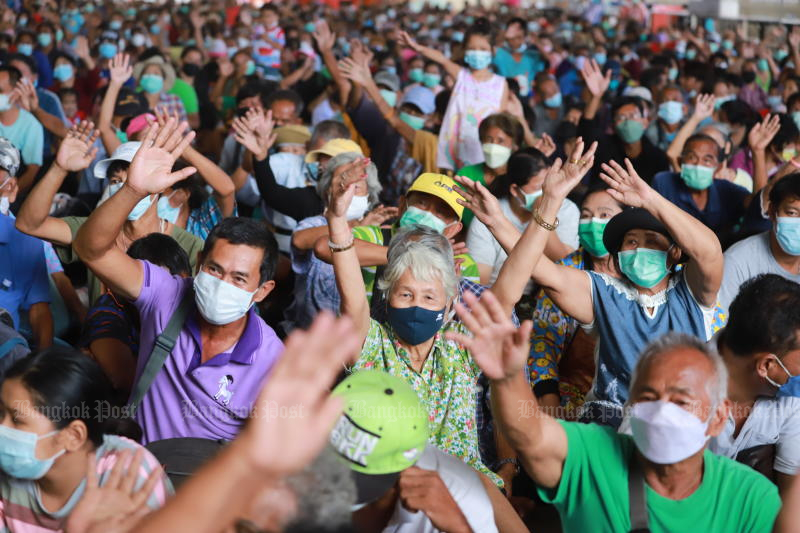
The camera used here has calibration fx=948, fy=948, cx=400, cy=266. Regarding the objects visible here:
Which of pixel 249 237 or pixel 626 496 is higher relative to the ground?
pixel 626 496

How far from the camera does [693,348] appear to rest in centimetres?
249

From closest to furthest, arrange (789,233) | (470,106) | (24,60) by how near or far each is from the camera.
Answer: (789,233) → (470,106) → (24,60)

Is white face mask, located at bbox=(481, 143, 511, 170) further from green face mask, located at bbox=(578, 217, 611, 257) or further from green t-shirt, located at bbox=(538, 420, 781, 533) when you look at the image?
green t-shirt, located at bbox=(538, 420, 781, 533)

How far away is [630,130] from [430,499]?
214 inches

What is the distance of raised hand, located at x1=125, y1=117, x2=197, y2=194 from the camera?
124 inches

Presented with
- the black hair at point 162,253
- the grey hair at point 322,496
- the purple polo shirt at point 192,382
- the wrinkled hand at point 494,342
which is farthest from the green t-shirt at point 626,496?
the black hair at point 162,253

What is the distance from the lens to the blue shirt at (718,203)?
233 inches

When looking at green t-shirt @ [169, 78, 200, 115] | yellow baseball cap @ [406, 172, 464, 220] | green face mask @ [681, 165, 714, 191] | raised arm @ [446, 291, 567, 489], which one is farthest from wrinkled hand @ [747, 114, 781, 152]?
green t-shirt @ [169, 78, 200, 115]

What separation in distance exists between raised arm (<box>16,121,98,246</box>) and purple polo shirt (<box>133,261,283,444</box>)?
89 centimetres

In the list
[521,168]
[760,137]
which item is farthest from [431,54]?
[521,168]

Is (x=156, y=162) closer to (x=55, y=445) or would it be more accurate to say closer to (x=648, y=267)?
(x=55, y=445)

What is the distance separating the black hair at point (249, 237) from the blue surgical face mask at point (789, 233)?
2297 mm

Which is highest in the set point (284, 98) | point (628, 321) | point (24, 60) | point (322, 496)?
point (322, 496)

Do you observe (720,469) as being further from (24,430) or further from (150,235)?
(150,235)
